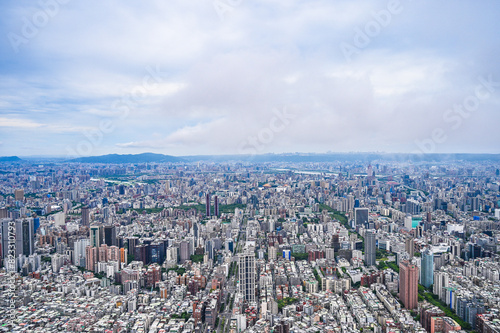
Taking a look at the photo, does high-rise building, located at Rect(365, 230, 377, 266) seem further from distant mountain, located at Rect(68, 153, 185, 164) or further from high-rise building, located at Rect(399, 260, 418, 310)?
distant mountain, located at Rect(68, 153, 185, 164)

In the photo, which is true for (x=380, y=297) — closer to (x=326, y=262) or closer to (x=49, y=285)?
(x=326, y=262)

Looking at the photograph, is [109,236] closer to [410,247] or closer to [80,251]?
[80,251]

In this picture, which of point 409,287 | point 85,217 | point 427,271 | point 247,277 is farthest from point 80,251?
point 427,271

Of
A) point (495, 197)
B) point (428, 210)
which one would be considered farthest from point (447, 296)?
point (495, 197)

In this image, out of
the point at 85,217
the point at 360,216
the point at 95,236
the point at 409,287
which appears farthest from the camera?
the point at 360,216

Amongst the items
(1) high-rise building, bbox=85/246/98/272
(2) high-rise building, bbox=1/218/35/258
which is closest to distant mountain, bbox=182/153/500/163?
(1) high-rise building, bbox=85/246/98/272

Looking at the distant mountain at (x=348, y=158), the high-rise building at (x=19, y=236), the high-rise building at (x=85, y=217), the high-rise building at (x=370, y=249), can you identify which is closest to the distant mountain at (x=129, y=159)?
the distant mountain at (x=348, y=158)

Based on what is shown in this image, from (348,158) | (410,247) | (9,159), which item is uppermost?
(9,159)
